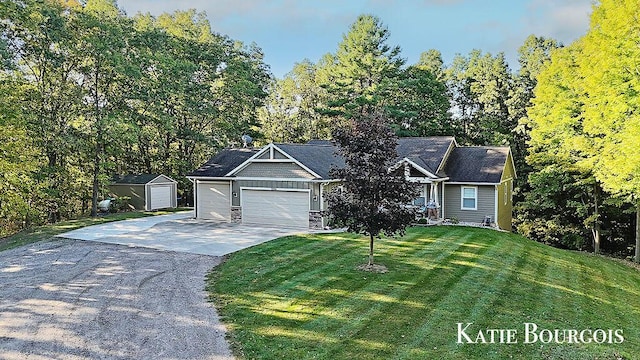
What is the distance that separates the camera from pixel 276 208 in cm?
1981

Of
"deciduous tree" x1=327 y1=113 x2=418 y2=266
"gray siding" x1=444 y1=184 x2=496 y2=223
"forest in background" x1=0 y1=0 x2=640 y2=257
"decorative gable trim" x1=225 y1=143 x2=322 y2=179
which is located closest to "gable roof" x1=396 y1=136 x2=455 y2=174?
"gray siding" x1=444 y1=184 x2=496 y2=223

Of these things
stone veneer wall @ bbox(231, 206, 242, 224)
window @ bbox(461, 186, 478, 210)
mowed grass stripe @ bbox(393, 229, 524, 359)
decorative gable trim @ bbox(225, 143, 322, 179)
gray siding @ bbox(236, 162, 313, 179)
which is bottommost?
mowed grass stripe @ bbox(393, 229, 524, 359)

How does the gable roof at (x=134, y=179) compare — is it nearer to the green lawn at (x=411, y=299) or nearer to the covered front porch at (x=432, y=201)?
the green lawn at (x=411, y=299)

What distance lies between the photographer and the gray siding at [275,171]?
19.1 meters

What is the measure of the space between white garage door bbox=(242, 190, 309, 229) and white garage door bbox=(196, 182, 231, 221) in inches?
61.4

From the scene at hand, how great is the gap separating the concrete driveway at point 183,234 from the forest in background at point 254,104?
4.55 meters

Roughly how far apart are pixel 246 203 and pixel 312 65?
2723cm

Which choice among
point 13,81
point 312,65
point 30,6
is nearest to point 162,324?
point 13,81

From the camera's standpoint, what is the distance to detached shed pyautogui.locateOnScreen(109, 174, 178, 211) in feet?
89.1

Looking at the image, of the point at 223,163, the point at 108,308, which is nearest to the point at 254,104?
the point at 223,163

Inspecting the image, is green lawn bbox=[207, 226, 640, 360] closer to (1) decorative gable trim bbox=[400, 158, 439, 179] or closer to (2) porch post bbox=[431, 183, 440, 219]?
(2) porch post bbox=[431, 183, 440, 219]

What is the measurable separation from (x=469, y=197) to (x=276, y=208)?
969 centimetres

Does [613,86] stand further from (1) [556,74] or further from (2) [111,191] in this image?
(2) [111,191]

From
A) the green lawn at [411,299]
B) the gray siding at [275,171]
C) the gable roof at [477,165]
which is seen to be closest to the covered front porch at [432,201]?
the gable roof at [477,165]
